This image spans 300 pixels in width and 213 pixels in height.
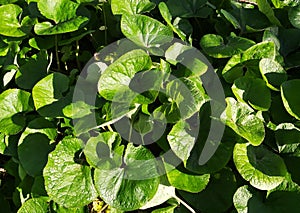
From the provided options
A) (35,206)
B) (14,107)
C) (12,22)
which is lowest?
(35,206)

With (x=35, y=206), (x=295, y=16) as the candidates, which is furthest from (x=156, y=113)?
(x=295, y=16)

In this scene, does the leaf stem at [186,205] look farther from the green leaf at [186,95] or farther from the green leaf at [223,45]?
the green leaf at [223,45]

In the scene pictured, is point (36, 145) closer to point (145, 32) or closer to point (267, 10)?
point (145, 32)

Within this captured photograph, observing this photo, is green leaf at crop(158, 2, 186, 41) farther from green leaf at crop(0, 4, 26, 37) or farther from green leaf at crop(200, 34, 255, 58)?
green leaf at crop(0, 4, 26, 37)

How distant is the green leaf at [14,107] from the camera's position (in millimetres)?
1080

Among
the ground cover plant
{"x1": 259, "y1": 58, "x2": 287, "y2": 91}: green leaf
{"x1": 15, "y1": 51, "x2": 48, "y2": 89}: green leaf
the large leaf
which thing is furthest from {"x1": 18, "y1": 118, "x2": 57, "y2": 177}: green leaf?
{"x1": 259, "y1": 58, "x2": 287, "y2": 91}: green leaf

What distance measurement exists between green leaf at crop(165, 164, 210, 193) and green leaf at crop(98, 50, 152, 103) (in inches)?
5.8

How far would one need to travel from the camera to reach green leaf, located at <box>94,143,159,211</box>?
888 millimetres

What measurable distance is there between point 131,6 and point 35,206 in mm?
495

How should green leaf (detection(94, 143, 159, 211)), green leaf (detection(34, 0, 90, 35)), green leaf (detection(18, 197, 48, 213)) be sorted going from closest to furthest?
green leaf (detection(94, 143, 159, 211)), green leaf (detection(18, 197, 48, 213)), green leaf (detection(34, 0, 90, 35))

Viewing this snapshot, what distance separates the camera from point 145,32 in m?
1.04

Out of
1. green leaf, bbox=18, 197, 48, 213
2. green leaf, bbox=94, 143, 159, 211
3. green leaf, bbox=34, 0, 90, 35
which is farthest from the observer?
green leaf, bbox=34, 0, 90, 35

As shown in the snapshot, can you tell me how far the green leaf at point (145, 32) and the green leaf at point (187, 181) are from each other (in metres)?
0.27

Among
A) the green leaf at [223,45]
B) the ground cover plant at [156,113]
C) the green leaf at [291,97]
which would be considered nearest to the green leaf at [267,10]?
the ground cover plant at [156,113]
